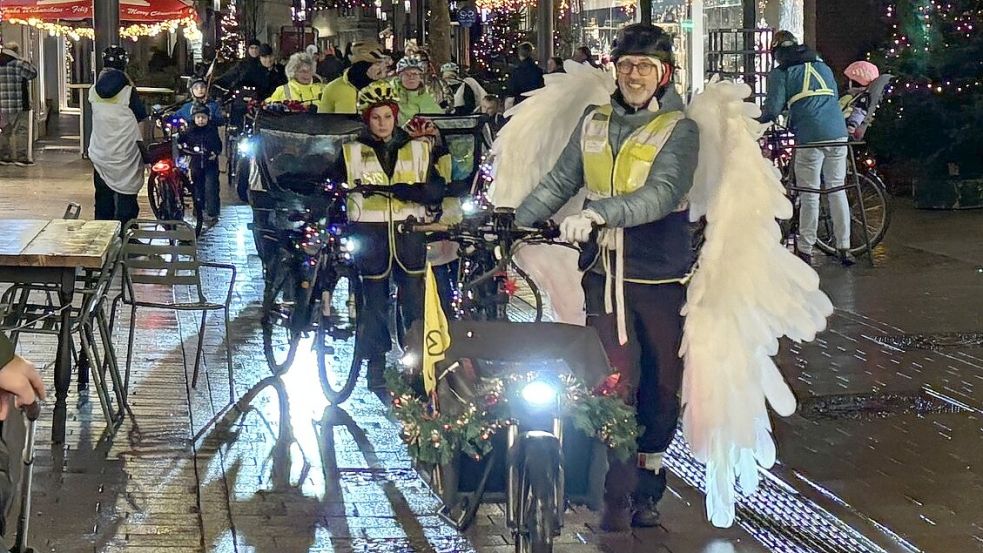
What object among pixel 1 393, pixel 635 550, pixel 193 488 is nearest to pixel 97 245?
pixel 193 488

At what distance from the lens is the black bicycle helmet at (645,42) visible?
18.8ft

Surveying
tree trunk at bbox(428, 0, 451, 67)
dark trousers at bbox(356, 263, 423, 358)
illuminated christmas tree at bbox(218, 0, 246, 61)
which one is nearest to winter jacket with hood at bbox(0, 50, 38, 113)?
tree trunk at bbox(428, 0, 451, 67)

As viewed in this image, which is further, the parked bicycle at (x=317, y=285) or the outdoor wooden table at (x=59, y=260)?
the parked bicycle at (x=317, y=285)

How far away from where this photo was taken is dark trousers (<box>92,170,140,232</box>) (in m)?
14.6

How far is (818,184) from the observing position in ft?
43.4

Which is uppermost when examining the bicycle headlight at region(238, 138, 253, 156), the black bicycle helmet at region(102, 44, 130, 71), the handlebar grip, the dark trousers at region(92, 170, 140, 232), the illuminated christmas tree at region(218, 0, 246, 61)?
the illuminated christmas tree at region(218, 0, 246, 61)

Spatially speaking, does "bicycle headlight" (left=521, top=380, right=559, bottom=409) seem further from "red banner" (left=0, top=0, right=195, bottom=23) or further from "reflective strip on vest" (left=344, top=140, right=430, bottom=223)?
"red banner" (left=0, top=0, right=195, bottom=23)

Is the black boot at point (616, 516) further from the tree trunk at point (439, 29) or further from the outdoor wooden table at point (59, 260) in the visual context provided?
the tree trunk at point (439, 29)

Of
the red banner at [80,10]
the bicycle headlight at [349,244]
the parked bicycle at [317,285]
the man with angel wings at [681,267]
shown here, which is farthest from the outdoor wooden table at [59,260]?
the red banner at [80,10]

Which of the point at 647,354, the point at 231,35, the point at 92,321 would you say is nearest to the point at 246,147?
the point at 92,321

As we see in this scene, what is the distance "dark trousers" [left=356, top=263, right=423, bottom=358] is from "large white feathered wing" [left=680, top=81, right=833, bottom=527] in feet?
8.87

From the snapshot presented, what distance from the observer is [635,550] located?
19.5 ft

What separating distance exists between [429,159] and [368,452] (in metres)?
1.68

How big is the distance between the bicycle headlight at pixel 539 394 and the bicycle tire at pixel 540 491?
0.43 feet
